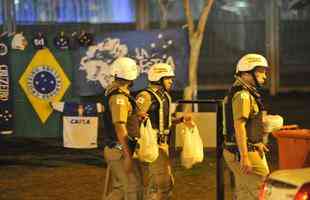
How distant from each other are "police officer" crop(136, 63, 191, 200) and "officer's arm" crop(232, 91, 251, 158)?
0.87 m

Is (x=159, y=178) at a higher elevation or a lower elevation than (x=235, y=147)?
lower

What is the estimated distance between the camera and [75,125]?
35.1 feet

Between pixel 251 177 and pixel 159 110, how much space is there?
1.12m

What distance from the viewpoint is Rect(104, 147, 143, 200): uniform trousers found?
6582 millimetres

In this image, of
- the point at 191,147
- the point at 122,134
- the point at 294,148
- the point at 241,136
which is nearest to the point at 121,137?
the point at 122,134

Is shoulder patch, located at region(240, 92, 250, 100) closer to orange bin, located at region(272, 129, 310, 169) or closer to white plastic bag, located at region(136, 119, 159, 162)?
orange bin, located at region(272, 129, 310, 169)

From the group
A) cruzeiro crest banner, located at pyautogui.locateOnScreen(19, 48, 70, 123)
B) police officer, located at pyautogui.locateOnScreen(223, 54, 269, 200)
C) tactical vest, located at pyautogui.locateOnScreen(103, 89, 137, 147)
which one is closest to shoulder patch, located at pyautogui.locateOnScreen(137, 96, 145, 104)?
tactical vest, located at pyautogui.locateOnScreen(103, 89, 137, 147)

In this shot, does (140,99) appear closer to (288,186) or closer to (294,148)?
(294,148)

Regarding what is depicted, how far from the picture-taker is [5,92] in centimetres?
1097

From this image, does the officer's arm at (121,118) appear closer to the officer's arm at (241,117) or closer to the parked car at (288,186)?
the officer's arm at (241,117)

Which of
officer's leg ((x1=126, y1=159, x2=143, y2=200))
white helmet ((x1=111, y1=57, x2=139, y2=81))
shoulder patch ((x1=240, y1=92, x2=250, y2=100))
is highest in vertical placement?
white helmet ((x1=111, y1=57, x2=139, y2=81))

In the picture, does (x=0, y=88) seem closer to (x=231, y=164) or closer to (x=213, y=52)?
(x=231, y=164)

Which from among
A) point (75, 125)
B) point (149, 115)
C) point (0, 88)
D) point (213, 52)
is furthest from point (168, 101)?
point (213, 52)

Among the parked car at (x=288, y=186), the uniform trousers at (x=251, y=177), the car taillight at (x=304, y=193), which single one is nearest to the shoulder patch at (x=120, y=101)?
the uniform trousers at (x=251, y=177)
